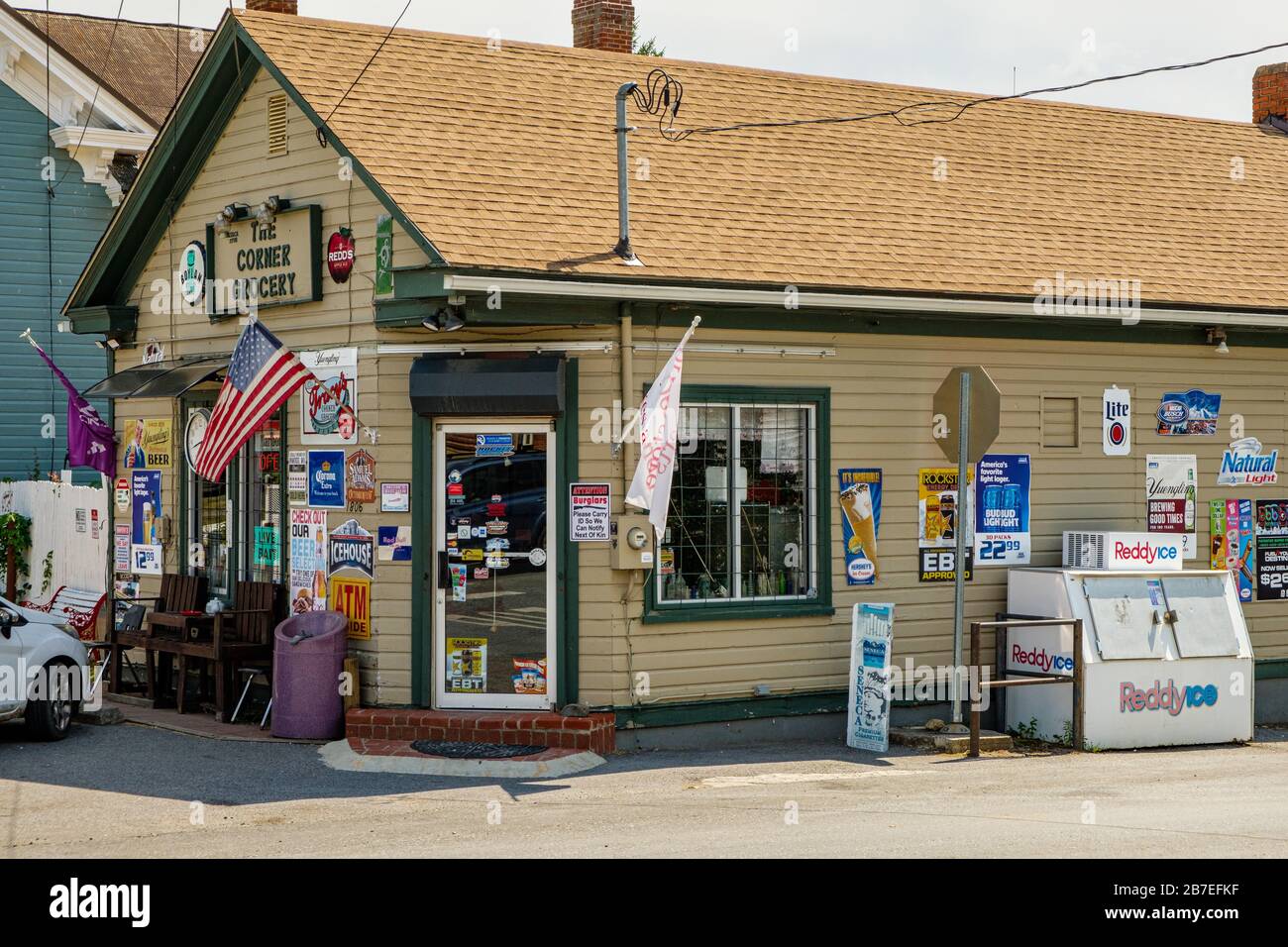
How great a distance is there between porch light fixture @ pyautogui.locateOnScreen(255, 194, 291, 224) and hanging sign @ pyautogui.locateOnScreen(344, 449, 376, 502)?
2.55 metres

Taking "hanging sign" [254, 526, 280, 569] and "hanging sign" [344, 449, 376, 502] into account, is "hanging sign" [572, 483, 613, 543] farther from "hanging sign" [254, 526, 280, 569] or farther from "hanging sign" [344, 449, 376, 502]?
"hanging sign" [254, 526, 280, 569]

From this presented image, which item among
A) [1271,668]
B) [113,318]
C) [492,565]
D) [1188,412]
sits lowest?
[1271,668]

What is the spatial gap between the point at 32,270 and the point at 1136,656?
1654cm

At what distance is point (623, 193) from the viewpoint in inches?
506

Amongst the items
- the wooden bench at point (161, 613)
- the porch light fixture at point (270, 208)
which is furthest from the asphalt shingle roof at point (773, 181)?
the wooden bench at point (161, 613)

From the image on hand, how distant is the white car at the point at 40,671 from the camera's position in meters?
12.5

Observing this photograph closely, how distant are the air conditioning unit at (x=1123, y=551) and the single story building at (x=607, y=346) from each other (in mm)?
569

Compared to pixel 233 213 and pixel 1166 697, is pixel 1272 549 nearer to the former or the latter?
pixel 1166 697

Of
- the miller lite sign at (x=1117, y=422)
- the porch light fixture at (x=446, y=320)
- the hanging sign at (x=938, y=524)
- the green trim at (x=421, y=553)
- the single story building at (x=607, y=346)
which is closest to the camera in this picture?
the porch light fixture at (x=446, y=320)

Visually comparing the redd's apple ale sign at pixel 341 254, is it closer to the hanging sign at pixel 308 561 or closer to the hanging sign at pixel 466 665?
the hanging sign at pixel 308 561

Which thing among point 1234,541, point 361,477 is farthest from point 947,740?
point 361,477

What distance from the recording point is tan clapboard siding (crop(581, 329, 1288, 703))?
1282 cm
